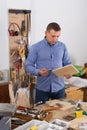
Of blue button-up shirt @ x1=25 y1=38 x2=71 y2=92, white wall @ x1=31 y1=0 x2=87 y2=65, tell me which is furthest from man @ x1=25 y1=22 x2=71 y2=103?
white wall @ x1=31 y1=0 x2=87 y2=65

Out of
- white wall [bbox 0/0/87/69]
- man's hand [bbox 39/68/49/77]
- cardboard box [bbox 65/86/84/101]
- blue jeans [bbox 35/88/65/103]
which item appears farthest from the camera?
cardboard box [bbox 65/86/84/101]

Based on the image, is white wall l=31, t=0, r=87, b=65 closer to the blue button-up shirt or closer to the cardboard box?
the cardboard box

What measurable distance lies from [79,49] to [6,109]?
10.4 feet

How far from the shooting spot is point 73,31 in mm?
4512

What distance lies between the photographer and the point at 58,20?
165 inches

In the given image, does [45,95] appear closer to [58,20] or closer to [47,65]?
[47,65]

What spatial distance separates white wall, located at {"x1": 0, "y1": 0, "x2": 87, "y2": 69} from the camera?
349cm

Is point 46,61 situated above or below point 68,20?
below

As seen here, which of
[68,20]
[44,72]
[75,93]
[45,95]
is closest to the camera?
[44,72]

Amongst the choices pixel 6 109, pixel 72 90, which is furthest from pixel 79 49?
pixel 6 109

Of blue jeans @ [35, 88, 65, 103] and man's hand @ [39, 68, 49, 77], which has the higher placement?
man's hand @ [39, 68, 49, 77]

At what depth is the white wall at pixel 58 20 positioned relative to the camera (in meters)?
3.49

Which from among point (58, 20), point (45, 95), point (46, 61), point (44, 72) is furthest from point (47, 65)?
point (58, 20)

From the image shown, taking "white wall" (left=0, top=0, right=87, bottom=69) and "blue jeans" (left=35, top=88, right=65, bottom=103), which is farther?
"white wall" (left=0, top=0, right=87, bottom=69)
